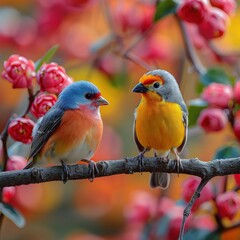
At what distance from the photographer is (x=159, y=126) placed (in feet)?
7.68

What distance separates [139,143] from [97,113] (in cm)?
25

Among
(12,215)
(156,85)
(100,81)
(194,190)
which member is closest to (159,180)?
(194,190)

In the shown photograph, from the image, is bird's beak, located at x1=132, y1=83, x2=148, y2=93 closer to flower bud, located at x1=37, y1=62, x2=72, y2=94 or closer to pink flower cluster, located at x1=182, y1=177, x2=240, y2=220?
flower bud, located at x1=37, y1=62, x2=72, y2=94

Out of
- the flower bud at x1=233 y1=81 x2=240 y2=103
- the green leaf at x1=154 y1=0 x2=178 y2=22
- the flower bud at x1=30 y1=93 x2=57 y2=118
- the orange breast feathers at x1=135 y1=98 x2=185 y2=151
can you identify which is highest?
the green leaf at x1=154 y1=0 x2=178 y2=22

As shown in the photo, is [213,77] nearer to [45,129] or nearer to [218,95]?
[218,95]

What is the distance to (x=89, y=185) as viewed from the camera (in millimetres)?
→ 3688

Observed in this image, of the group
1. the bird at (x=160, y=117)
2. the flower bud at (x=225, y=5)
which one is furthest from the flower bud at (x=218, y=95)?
the flower bud at (x=225, y=5)

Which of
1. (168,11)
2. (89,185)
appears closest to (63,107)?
(168,11)

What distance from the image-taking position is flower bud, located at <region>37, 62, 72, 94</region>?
82.9 inches

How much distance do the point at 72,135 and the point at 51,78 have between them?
0.21 metres

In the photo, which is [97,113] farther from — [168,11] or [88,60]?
[88,60]

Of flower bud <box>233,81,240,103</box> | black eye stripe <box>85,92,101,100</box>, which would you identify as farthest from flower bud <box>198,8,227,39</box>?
black eye stripe <box>85,92,101,100</box>

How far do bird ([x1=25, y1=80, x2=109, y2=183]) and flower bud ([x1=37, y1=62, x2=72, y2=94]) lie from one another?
30 mm

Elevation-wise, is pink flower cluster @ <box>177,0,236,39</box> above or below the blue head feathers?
above
